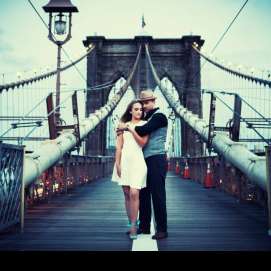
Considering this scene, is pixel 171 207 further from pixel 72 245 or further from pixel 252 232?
pixel 72 245

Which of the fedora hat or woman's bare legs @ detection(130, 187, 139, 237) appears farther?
the fedora hat

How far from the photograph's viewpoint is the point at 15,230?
4.21 metres

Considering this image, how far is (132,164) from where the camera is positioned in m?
3.86

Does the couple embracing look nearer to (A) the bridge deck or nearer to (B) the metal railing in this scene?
(A) the bridge deck

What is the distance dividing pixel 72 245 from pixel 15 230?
997 mm

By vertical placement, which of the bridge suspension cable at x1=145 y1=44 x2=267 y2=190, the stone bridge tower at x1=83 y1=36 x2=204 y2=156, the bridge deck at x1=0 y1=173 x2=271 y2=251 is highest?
the stone bridge tower at x1=83 y1=36 x2=204 y2=156

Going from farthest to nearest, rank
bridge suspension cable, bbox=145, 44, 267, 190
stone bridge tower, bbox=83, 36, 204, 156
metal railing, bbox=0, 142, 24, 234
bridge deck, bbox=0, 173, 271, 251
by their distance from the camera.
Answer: stone bridge tower, bbox=83, 36, 204, 156, bridge suspension cable, bbox=145, 44, 267, 190, metal railing, bbox=0, 142, 24, 234, bridge deck, bbox=0, 173, 271, 251

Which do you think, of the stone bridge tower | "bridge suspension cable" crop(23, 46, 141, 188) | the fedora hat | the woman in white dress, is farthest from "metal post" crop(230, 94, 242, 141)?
the stone bridge tower

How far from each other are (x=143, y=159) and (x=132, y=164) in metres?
0.11

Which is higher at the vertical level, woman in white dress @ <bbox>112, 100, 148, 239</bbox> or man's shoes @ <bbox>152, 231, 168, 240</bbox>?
woman in white dress @ <bbox>112, 100, 148, 239</bbox>

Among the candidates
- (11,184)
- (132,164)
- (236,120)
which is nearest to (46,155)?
(11,184)

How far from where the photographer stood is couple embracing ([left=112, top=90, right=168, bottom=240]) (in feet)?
12.6

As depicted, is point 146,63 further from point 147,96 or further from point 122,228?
point 147,96
